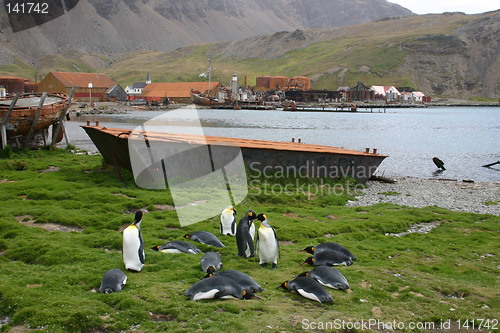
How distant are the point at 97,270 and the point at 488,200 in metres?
19.8

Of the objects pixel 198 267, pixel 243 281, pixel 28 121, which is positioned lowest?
pixel 198 267

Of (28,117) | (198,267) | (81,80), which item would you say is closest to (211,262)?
(198,267)

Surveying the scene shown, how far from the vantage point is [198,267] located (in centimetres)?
981

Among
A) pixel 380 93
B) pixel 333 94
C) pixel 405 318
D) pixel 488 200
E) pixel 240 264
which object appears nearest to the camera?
pixel 405 318

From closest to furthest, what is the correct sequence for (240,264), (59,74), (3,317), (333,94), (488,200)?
(3,317) → (240,264) → (488,200) → (59,74) → (333,94)

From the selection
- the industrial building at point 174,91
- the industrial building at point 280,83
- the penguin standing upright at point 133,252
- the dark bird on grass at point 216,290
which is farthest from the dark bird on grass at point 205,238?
the industrial building at point 280,83

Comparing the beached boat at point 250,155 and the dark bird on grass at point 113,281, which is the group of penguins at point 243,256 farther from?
the beached boat at point 250,155

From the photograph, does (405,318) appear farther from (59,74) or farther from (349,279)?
(59,74)

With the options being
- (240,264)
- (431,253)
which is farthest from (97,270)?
(431,253)

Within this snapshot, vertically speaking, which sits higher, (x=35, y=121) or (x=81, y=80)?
(x=81, y=80)

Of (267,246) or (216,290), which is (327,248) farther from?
(216,290)

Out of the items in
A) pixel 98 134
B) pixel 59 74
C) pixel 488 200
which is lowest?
pixel 488 200

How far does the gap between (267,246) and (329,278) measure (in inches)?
67.9

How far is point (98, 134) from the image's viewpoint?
20875 millimetres
